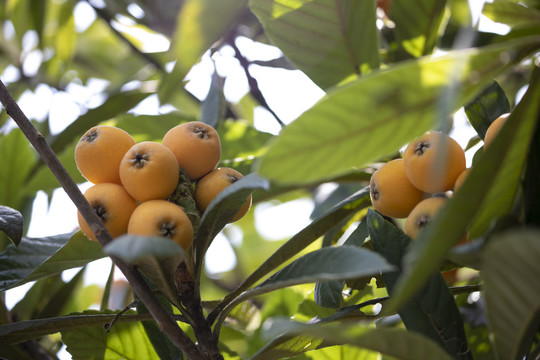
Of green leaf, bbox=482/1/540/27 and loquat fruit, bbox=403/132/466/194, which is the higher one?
green leaf, bbox=482/1/540/27

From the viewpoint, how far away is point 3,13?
133 inches

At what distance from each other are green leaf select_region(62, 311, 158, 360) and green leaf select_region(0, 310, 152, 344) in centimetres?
15

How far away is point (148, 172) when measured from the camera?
109 centimetres

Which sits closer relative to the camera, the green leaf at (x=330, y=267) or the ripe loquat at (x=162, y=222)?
the green leaf at (x=330, y=267)

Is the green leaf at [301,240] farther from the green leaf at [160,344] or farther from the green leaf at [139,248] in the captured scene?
the green leaf at [139,248]

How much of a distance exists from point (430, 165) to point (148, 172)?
508 millimetres

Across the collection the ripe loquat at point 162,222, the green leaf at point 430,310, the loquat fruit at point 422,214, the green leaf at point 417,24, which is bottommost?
the green leaf at point 430,310

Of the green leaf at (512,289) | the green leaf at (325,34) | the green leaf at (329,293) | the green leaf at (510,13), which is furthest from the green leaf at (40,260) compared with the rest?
the green leaf at (510,13)

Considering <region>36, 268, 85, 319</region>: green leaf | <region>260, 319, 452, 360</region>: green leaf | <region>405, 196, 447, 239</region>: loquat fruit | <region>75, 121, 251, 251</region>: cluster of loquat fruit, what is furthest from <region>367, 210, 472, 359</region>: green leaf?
<region>36, 268, 85, 319</region>: green leaf

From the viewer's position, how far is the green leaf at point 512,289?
0.73 metres

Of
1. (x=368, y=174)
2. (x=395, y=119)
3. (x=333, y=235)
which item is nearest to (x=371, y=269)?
(x=395, y=119)

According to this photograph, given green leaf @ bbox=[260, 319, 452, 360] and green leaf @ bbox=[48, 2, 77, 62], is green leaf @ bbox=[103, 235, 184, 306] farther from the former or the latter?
green leaf @ bbox=[48, 2, 77, 62]

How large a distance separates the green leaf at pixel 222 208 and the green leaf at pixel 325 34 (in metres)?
0.37

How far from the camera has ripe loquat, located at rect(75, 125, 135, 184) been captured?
116 centimetres
